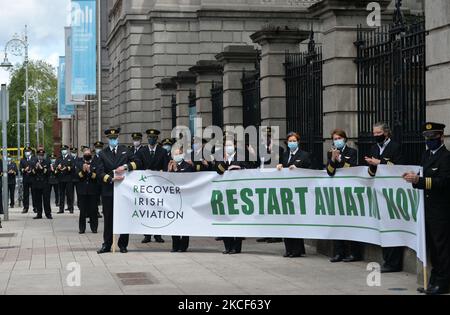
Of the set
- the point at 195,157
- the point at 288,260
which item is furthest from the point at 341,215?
the point at 195,157

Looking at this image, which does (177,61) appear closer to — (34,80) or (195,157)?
(195,157)

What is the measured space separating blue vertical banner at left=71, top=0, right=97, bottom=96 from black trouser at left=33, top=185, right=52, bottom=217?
606 cm

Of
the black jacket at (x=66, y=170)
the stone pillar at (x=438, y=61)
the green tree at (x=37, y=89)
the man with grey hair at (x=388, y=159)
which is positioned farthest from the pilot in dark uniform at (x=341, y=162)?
the green tree at (x=37, y=89)

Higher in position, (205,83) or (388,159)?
(205,83)

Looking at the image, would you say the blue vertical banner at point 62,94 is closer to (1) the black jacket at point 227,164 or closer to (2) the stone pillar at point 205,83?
(2) the stone pillar at point 205,83

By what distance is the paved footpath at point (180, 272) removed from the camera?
11258mm

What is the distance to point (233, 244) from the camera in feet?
51.2

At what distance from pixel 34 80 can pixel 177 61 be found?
98705mm

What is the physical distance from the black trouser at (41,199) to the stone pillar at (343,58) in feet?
41.0

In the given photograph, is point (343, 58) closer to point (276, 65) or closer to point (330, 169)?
point (330, 169)

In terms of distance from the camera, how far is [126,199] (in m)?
15.9

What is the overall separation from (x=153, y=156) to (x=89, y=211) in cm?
443

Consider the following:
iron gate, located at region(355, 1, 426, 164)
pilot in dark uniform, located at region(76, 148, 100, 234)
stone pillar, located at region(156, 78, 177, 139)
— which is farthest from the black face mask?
stone pillar, located at region(156, 78, 177, 139)

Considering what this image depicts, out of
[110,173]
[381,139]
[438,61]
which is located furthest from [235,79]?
[438,61]
